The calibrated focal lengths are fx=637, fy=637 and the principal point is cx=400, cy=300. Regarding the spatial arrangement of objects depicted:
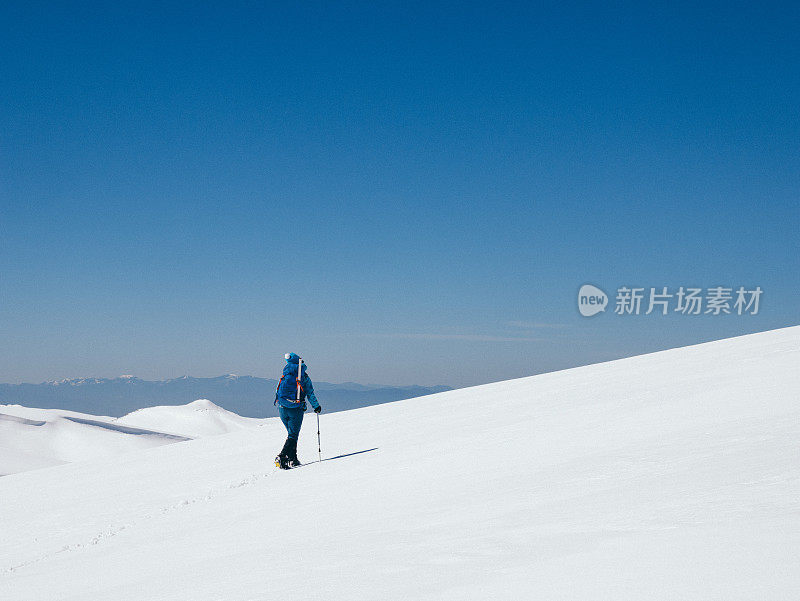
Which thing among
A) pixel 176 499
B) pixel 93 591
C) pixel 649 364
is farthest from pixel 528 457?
pixel 649 364

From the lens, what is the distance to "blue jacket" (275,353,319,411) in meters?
10.1

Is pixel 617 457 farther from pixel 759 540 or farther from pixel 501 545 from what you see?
pixel 759 540

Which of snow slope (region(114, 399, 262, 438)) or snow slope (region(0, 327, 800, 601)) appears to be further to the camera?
snow slope (region(114, 399, 262, 438))

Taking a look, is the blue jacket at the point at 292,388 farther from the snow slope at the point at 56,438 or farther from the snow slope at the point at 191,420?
the snow slope at the point at 191,420

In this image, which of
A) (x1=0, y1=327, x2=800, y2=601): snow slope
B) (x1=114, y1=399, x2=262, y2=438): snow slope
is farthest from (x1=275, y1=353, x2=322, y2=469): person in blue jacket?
(x1=114, y1=399, x2=262, y2=438): snow slope

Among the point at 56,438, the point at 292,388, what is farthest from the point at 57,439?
the point at 292,388

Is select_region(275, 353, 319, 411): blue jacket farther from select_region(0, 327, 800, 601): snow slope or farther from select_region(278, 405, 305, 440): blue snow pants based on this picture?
select_region(0, 327, 800, 601): snow slope

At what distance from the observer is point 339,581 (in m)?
3.53

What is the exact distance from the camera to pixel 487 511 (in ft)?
15.6

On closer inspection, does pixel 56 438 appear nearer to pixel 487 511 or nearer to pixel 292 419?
pixel 292 419

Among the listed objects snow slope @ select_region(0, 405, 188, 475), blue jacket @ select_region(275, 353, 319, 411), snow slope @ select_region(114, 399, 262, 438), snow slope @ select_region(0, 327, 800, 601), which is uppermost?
blue jacket @ select_region(275, 353, 319, 411)

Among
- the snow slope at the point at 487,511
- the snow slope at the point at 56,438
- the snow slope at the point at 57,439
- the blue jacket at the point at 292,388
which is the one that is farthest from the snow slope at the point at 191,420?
the snow slope at the point at 487,511

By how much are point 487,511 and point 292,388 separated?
5.89 meters

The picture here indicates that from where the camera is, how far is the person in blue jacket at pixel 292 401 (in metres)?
9.95
